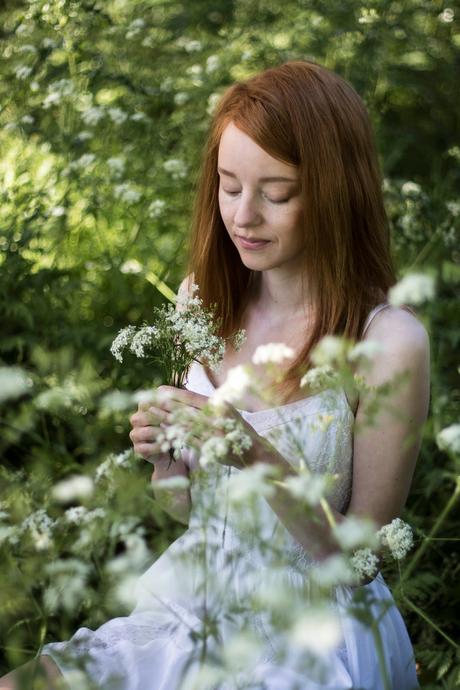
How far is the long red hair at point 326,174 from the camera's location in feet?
6.49

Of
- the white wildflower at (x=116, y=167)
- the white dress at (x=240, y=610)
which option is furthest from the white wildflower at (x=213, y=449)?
the white wildflower at (x=116, y=167)

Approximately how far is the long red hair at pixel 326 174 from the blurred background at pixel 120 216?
0.59 m

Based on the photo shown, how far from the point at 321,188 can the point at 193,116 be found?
204 cm

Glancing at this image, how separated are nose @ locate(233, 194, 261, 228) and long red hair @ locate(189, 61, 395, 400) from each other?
0.11 m

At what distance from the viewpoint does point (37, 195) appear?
3021 millimetres

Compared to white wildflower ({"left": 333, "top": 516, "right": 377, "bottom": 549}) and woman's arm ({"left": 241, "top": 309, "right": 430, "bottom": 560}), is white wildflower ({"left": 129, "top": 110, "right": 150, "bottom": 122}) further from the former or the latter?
white wildflower ({"left": 333, "top": 516, "right": 377, "bottom": 549})

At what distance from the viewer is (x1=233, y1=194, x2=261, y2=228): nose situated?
195 cm

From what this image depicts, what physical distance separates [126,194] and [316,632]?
7.70 ft

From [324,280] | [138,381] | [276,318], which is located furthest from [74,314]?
[324,280]

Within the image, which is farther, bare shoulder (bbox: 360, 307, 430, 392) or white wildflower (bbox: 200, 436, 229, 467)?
bare shoulder (bbox: 360, 307, 430, 392)

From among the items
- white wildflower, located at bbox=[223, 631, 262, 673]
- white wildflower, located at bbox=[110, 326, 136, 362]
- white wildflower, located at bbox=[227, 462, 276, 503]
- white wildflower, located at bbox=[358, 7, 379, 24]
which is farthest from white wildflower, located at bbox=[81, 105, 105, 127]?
white wildflower, located at bbox=[223, 631, 262, 673]

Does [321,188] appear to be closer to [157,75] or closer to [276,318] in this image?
[276,318]

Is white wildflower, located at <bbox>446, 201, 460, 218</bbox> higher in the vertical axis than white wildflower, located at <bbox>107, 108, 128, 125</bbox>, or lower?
lower

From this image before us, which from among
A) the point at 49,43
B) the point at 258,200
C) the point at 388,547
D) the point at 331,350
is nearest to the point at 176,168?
the point at 49,43
